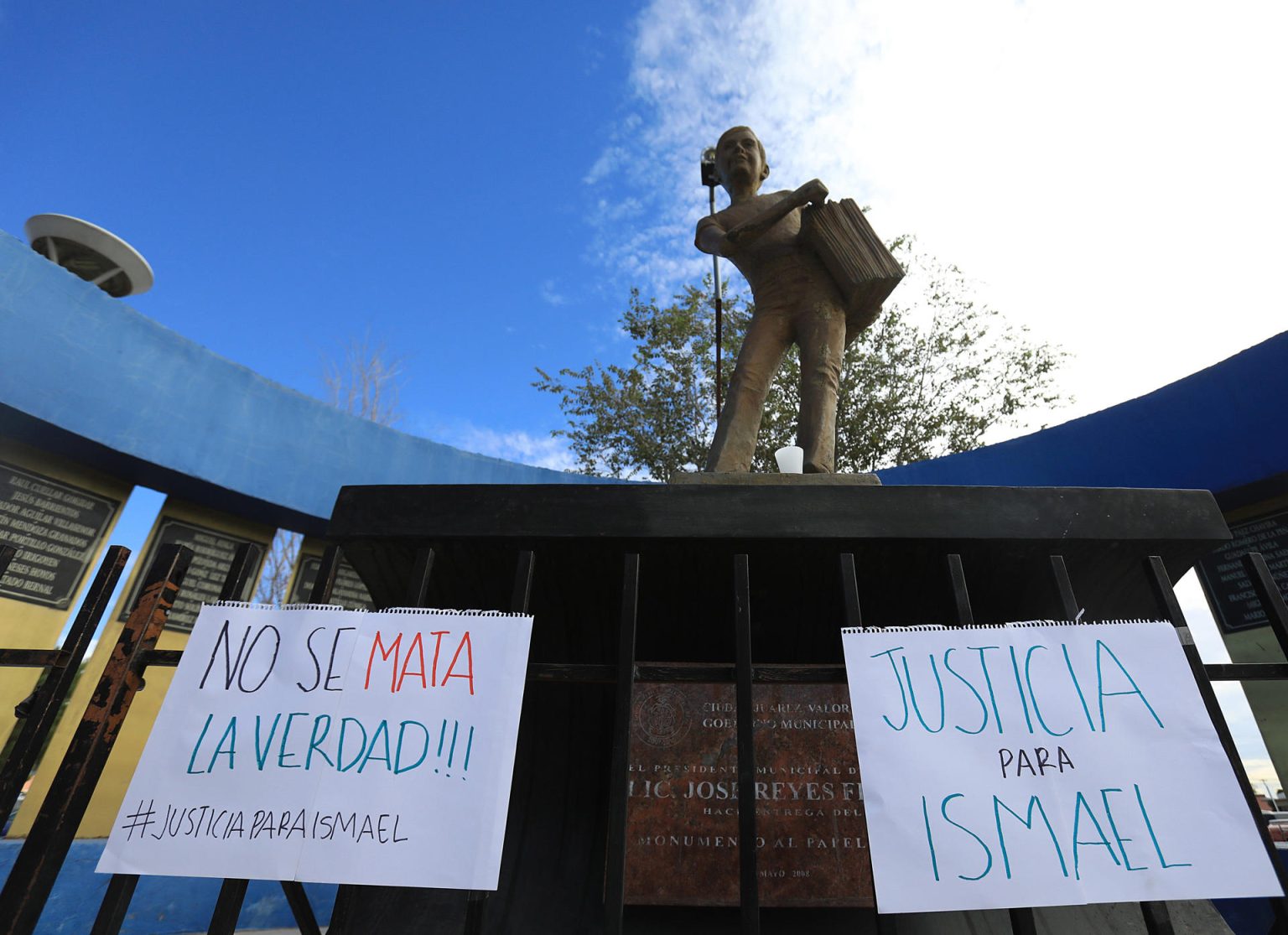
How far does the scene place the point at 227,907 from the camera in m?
1.36

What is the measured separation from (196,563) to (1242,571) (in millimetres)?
8941

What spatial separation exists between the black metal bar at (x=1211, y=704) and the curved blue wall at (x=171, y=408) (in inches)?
241

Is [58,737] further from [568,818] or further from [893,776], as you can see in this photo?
[893,776]

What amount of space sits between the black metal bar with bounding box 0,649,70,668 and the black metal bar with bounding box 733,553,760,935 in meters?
1.60

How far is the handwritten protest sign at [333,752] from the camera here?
1.37 meters

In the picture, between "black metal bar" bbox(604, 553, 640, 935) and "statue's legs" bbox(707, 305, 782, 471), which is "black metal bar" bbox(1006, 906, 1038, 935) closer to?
"black metal bar" bbox(604, 553, 640, 935)

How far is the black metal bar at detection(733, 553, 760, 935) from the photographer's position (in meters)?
1.30

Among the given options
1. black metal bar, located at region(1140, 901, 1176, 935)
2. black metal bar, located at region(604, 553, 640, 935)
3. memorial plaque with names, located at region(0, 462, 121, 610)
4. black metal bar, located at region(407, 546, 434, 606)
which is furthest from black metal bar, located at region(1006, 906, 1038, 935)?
memorial plaque with names, located at region(0, 462, 121, 610)

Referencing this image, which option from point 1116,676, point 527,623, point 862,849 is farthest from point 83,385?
point 1116,676

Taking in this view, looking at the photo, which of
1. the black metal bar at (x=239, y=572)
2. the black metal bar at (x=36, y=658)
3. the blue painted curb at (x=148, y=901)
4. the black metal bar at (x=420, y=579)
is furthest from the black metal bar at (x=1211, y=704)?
the blue painted curb at (x=148, y=901)

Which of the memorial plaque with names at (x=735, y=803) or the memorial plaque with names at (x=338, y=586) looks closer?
the memorial plaque with names at (x=735, y=803)

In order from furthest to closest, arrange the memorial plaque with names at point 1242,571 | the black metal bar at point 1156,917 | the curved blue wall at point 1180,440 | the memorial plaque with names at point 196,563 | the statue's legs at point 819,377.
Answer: the memorial plaque with names at point 196,563 → the memorial plaque with names at point 1242,571 → the curved blue wall at point 1180,440 → the statue's legs at point 819,377 → the black metal bar at point 1156,917

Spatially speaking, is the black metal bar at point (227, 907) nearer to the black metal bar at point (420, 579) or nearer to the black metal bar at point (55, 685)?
the black metal bar at point (55, 685)

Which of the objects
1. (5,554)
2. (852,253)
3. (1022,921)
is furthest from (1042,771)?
(852,253)
